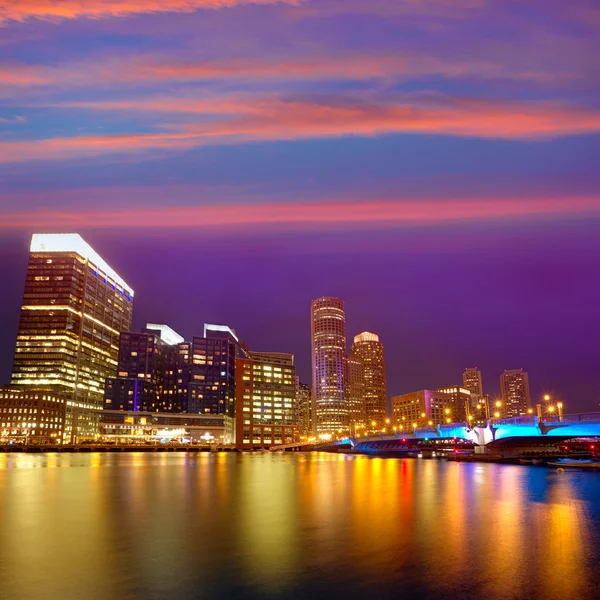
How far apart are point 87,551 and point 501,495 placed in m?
31.2

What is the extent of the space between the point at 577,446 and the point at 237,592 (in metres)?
184

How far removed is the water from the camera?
14.3 meters

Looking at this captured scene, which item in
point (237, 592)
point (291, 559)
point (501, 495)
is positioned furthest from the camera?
point (501, 495)

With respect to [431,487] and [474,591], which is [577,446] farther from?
[474,591]

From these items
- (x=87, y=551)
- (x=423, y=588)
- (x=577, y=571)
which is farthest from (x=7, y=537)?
(x=577, y=571)

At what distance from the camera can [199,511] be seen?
30.2 metres

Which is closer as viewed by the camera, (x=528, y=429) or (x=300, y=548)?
(x=300, y=548)

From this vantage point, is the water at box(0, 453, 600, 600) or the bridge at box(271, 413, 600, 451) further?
the bridge at box(271, 413, 600, 451)

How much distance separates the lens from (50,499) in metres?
36.2

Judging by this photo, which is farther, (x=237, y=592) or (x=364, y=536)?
(x=364, y=536)

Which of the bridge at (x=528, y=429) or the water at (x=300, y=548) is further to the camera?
the bridge at (x=528, y=429)

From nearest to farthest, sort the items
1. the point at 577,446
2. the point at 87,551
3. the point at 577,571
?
the point at 577,571
the point at 87,551
the point at 577,446

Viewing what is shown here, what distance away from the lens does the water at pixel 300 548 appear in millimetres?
14344

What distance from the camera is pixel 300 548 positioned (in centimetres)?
1947
